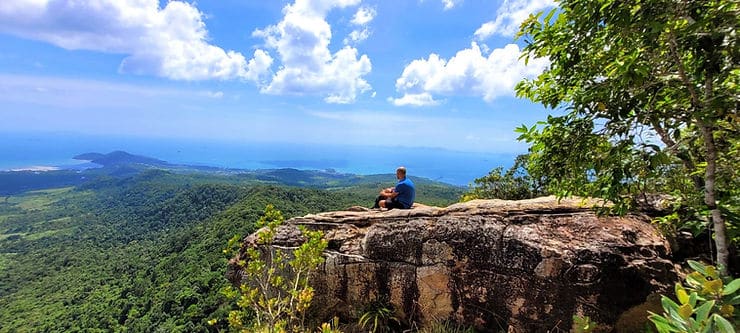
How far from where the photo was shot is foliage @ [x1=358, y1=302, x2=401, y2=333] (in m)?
6.43

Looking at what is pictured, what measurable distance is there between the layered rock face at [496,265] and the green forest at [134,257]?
2.86 metres

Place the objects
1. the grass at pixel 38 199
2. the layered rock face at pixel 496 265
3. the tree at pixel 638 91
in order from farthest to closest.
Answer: the grass at pixel 38 199 < the layered rock face at pixel 496 265 < the tree at pixel 638 91

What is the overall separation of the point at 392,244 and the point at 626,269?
3.77 meters

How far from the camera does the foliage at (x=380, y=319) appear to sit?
643cm

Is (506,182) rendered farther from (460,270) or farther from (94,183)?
(94,183)

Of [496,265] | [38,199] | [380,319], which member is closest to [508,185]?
[496,265]

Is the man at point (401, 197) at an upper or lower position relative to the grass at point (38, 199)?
upper

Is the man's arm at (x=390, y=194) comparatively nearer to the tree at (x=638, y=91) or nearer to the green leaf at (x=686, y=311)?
the tree at (x=638, y=91)

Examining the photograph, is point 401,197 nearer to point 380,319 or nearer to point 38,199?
point 380,319

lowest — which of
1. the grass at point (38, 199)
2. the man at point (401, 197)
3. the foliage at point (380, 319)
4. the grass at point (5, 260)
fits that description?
the grass at point (5, 260)

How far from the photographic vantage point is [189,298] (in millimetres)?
36406

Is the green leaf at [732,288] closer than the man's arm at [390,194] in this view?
Yes

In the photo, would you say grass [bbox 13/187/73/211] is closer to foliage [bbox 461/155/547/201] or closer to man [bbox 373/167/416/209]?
foliage [bbox 461/155/547/201]

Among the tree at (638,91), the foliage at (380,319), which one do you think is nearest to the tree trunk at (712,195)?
the tree at (638,91)
